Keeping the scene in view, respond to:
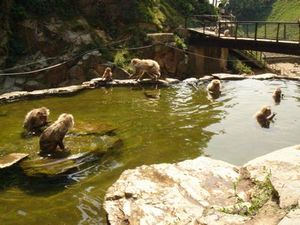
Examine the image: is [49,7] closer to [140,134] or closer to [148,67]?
[148,67]

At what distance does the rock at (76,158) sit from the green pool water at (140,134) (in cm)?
17

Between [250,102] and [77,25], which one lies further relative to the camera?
[77,25]

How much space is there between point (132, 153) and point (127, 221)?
A: 3.76 metres

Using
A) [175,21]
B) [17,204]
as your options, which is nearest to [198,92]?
[17,204]

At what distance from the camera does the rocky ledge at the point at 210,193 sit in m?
4.59

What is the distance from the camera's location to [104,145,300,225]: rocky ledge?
15.1 ft

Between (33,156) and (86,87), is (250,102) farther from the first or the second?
(33,156)

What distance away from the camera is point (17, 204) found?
7043mm

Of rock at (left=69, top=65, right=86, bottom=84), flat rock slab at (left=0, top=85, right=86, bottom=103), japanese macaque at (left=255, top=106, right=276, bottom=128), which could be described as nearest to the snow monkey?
japanese macaque at (left=255, top=106, right=276, bottom=128)

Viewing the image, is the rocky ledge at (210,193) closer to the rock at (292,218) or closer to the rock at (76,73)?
the rock at (292,218)

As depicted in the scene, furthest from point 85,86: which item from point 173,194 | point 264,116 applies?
point 173,194

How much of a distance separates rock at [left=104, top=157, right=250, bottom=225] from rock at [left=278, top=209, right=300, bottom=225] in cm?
57

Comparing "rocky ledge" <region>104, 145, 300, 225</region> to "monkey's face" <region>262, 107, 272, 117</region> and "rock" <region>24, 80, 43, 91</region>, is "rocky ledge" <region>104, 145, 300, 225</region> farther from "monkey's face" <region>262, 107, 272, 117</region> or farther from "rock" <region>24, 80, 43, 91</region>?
"rock" <region>24, 80, 43, 91</region>

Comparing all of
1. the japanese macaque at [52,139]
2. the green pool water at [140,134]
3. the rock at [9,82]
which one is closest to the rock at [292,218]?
the green pool water at [140,134]
